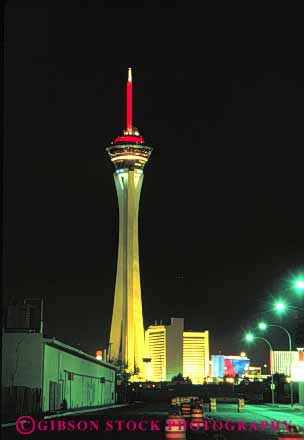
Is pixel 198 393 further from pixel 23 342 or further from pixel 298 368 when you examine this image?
pixel 23 342

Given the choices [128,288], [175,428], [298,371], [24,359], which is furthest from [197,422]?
[128,288]

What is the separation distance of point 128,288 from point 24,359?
13425 cm

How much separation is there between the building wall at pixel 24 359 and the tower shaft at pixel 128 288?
13277 centimetres

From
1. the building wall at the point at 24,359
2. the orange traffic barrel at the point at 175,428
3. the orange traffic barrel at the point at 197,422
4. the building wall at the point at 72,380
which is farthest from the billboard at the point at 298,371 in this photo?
the orange traffic barrel at the point at 175,428

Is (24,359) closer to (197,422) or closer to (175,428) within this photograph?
(197,422)

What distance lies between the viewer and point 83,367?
79750 mm

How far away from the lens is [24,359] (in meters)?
55.3

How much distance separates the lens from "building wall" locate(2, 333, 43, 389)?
55.0 m

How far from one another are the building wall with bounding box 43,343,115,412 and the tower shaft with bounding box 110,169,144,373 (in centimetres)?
8331

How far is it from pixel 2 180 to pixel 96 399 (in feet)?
257

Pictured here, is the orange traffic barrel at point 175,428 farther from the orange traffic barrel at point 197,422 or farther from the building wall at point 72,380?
the building wall at point 72,380

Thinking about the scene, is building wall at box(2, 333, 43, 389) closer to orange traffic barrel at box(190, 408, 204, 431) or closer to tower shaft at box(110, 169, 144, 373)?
orange traffic barrel at box(190, 408, 204, 431)

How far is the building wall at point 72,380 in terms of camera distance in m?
58.7

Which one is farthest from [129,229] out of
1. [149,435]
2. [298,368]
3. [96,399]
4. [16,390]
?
[149,435]
